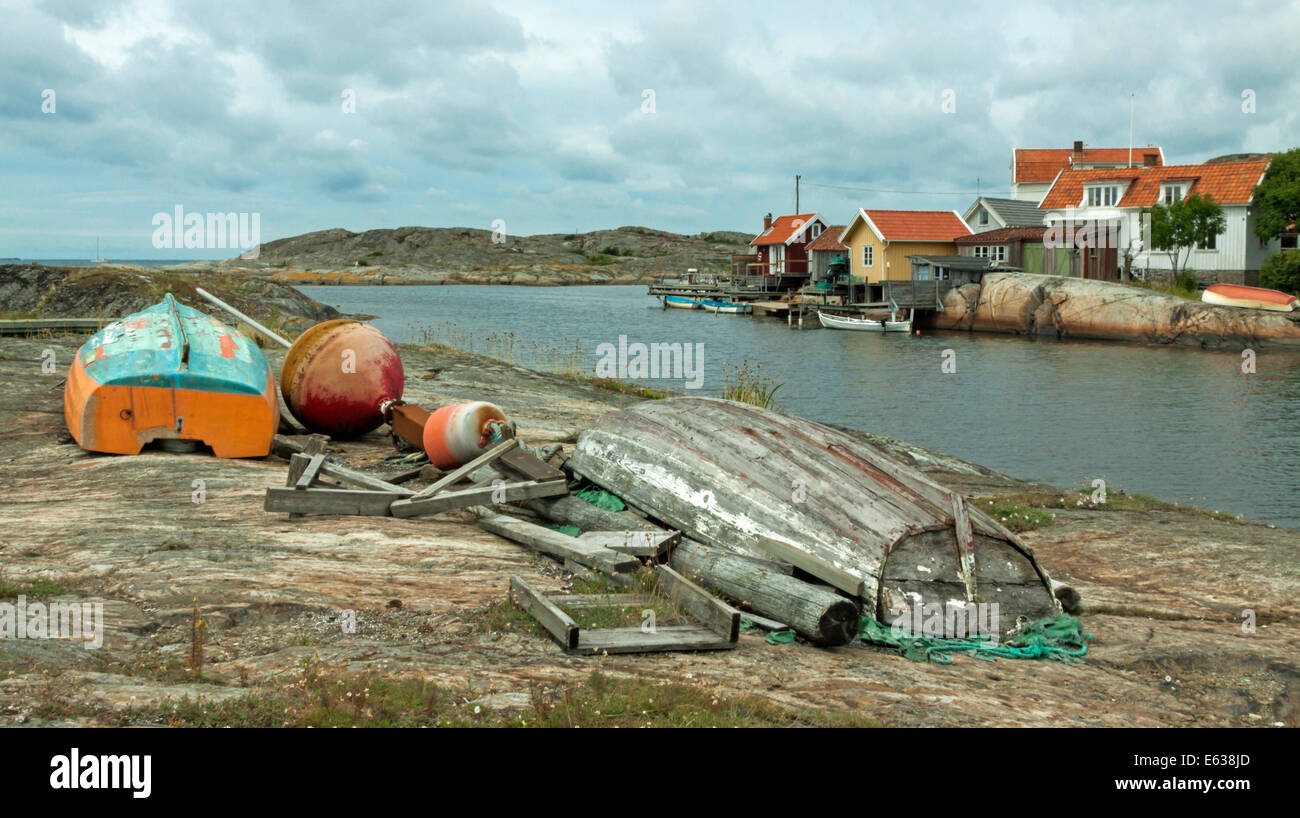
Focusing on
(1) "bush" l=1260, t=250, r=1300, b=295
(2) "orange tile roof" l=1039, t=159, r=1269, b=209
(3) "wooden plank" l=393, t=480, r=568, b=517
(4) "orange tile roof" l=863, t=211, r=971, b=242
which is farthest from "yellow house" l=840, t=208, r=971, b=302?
(3) "wooden plank" l=393, t=480, r=568, b=517

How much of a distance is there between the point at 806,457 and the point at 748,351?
3601 centimetres

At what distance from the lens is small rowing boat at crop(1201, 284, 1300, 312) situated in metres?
43.0

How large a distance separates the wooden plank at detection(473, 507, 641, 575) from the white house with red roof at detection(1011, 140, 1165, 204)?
7041 centimetres

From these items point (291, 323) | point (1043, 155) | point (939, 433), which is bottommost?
point (939, 433)

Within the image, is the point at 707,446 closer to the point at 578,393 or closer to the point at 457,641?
the point at 457,641

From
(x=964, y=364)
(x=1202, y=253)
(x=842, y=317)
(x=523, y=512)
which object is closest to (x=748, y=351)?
(x=964, y=364)

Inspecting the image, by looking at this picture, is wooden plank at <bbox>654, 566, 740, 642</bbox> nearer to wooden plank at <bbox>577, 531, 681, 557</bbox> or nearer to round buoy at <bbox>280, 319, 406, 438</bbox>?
wooden plank at <bbox>577, 531, 681, 557</bbox>

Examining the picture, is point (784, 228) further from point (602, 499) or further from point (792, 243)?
point (602, 499)

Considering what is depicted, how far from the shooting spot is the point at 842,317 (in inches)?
2304

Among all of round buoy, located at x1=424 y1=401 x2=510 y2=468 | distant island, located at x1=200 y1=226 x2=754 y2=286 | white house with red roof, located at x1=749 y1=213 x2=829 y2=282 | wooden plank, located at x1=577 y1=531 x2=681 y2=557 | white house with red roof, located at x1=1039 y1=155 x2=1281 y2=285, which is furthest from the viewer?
distant island, located at x1=200 y1=226 x2=754 y2=286

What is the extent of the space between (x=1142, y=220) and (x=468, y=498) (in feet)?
169

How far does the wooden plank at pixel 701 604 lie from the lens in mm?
6008

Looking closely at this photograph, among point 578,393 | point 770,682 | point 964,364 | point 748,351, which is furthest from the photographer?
point 748,351

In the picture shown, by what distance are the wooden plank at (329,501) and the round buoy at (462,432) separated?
156cm
